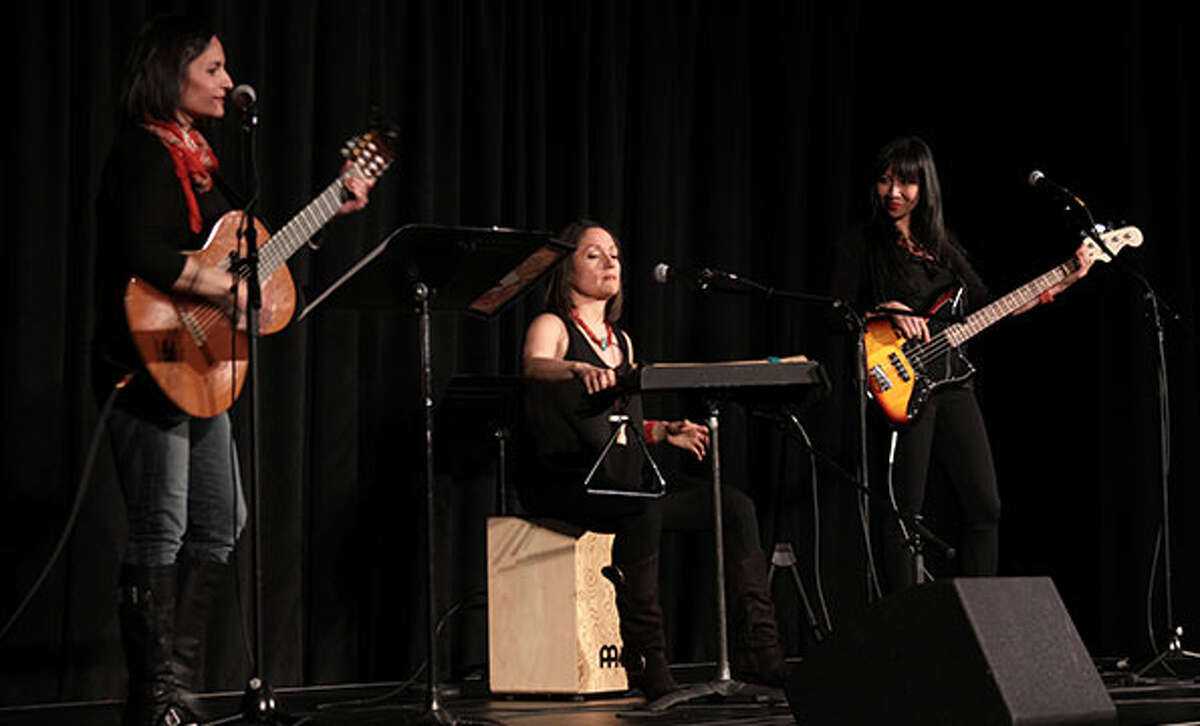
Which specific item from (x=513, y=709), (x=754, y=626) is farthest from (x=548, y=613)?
(x=754, y=626)

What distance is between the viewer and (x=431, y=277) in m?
3.13

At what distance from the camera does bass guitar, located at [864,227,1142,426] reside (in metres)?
4.55

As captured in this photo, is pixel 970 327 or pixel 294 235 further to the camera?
pixel 970 327

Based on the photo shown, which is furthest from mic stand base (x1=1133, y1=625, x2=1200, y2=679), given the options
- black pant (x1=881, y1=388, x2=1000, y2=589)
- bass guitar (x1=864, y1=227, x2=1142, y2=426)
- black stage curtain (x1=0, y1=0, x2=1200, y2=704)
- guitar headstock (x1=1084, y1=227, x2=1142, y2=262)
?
guitar headstock (x1=1084, y1=227, x2=1142, y2=262)

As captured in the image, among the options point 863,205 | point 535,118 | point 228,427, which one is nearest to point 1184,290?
point 863,205

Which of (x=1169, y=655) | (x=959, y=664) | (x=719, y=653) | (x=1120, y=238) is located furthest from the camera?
(x=1120, y=238)

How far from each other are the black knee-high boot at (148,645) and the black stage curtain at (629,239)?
1030 mm

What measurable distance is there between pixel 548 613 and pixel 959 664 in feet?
6.07

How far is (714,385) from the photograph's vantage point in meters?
3.45

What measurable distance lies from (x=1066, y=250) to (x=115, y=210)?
13.1 feet

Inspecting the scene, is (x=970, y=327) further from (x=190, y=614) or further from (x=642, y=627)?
(x=190, y=614)

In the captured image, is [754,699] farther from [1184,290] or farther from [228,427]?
[1184,290]

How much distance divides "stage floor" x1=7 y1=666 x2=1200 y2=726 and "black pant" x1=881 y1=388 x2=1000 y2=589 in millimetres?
599

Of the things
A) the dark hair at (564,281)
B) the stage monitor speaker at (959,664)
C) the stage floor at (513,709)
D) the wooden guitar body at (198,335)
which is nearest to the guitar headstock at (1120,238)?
the stage floor at (513,709)
